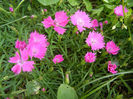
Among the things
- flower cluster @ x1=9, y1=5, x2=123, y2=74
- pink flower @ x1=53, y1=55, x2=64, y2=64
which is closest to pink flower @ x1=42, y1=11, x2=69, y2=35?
flower cluster @ x1=9, y1=5, x2=123, y2=74

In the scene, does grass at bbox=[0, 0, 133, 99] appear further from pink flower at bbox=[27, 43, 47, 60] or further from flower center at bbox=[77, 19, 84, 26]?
pink flower at bbox=[27, 43, 47, 60]

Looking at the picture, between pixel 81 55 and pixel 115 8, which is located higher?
pixel 115 8

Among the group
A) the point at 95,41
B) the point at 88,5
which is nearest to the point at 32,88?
the point at 95,41

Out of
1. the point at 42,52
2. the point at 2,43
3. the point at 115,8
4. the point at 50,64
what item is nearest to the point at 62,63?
the point at 50,64

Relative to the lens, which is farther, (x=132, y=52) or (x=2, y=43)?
(x=132, y=52)

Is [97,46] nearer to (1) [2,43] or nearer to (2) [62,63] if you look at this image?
(2) [62,63]

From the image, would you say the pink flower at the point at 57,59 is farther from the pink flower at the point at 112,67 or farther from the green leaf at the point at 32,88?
the pink flower at the point at 112,67
